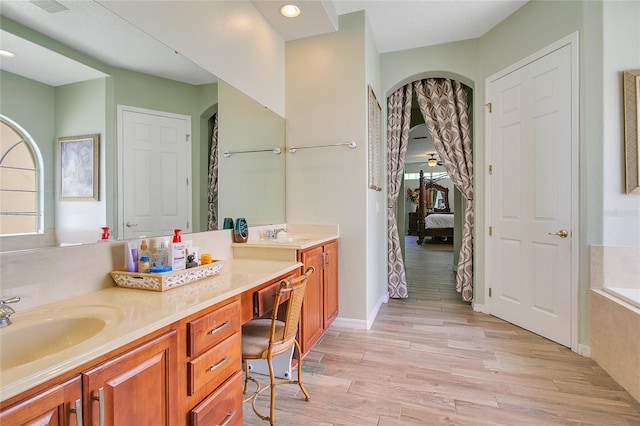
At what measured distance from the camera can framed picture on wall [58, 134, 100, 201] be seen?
3.93 feet

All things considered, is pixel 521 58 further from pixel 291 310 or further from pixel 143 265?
pixel 143 265

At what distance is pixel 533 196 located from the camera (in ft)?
9.04

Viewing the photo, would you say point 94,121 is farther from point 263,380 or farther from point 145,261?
point 263,380

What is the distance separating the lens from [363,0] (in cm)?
271

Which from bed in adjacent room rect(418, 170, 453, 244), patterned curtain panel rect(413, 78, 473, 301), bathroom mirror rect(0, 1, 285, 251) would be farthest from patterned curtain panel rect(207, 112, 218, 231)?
bed in adjacent room rect(418, 170, 453, 244)

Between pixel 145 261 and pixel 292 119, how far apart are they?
6.92 feet

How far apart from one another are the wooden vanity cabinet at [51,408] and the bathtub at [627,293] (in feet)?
9.15

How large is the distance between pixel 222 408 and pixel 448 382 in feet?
4.84

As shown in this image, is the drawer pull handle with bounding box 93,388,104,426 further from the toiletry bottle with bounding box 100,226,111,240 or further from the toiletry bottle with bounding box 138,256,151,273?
the toiletry bottle with bounding box 100,226,111,240

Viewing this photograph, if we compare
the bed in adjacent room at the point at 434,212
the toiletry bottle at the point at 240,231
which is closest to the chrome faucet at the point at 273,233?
the toiletry bottle at the point at 240,231

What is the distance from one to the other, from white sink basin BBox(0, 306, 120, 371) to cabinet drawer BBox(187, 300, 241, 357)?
0.85ft

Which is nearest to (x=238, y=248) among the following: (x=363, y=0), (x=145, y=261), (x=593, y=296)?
(x=145, y=261)

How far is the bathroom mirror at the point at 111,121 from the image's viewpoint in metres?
1.15

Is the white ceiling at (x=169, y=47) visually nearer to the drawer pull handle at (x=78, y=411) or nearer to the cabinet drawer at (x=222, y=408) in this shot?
the drawer pull handle at (x=78, y=411)
